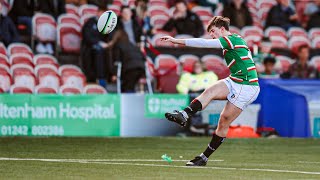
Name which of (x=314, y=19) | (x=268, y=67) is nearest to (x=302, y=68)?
(x=268, y=67)

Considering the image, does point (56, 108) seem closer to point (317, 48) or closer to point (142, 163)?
point (142, 163)

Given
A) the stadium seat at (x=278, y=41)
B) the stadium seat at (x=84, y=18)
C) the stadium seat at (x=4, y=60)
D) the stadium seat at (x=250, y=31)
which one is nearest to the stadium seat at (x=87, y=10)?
the stadium seat at (x=84, y=18)

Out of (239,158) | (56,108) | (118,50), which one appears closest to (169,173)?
(239,158)

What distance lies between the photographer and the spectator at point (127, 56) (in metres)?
23.2

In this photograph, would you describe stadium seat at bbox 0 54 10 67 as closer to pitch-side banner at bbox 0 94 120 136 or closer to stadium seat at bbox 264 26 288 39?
pitch-side banner at bbox 0 94 120 136

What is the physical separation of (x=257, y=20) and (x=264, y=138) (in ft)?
24.3

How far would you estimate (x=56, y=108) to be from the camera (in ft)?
68.4

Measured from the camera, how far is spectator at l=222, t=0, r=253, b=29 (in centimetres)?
2622

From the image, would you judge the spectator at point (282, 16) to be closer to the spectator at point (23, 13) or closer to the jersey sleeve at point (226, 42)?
the spectator at point (23, 13)

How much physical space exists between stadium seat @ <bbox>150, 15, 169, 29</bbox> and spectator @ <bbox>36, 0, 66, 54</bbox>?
8.99ft

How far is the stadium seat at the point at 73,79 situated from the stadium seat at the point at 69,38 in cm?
109

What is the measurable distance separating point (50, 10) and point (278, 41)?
6969mm

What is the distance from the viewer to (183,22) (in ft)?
82.7

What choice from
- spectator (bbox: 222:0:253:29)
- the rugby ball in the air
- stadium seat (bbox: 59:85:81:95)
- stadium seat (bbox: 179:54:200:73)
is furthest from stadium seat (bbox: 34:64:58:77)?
the rugby ball in the air
